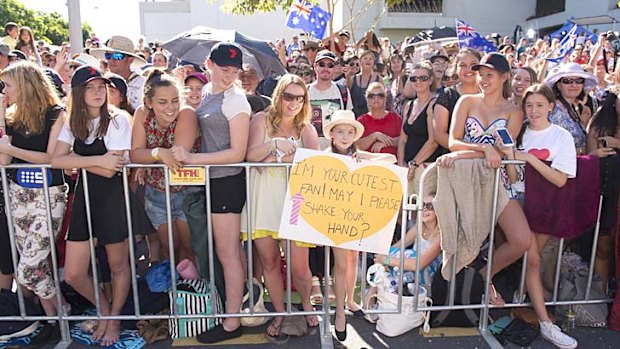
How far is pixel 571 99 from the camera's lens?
476 centimetres

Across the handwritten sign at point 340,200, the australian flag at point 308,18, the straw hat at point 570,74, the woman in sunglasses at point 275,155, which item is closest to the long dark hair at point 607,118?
the straw hat at point 570,74

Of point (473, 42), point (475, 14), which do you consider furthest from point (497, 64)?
point (475, 14)

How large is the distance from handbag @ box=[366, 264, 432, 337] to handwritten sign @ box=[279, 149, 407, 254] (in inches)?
23.9

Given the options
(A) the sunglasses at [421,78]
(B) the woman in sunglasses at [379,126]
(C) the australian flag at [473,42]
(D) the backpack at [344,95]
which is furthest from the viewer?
(C) the australian flag at [473,42]

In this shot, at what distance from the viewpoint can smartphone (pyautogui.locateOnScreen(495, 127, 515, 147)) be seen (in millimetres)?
3855

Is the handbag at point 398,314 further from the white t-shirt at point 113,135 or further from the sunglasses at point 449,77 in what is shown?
the sunglasses at point 449,77

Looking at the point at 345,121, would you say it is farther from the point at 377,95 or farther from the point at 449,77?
the point at 449,77

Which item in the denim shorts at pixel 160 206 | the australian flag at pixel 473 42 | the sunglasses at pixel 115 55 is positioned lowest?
the denim shorts at pixel 160 206

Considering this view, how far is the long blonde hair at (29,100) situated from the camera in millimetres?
3744

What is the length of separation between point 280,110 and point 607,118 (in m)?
2.77

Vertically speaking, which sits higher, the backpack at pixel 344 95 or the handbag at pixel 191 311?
the backpack at pixel 344 95

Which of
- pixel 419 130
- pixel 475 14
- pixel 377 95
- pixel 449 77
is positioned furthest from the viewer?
pixel 475 14

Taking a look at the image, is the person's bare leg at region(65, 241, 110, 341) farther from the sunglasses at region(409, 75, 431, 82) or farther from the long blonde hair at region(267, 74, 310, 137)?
the sunglasses at region(409, 75, 431, 82)

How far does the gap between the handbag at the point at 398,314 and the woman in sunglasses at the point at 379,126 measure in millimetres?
1718
